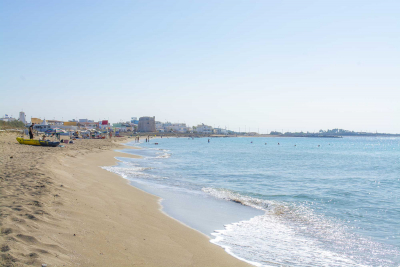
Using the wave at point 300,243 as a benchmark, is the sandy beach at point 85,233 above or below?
above

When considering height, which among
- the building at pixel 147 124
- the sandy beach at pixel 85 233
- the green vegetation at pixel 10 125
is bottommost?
the sandy beach at pixel 85 233

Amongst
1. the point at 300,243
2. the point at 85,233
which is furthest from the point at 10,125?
the point at 300,243

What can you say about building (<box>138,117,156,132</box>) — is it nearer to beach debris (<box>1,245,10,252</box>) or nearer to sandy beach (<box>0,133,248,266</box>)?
sandy beach (<box>0,133,248,266</box>)

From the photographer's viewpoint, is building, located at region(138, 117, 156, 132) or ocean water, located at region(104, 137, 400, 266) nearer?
ocean water, located at region(104, 137, 400, 266)

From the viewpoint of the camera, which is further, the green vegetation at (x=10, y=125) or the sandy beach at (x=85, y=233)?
the green vegetation at (x=10, y=125)

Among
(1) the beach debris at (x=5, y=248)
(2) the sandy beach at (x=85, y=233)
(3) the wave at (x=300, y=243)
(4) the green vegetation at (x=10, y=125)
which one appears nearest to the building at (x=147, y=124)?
(4) the green vegetation at (x=10, y=125)

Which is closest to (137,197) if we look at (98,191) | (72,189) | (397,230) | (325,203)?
(98,191)

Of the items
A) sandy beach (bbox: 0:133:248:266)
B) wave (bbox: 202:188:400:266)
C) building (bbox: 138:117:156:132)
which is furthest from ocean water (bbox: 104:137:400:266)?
building (bbox: 138:117:156:132)

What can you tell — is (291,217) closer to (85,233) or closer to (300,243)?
(300,243)

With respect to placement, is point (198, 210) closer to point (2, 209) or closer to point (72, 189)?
point (72, 189)

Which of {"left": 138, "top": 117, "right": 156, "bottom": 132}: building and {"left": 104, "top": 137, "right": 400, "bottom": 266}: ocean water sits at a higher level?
{"left": 138, "top": 117, "right": 156, "bottom": 132}: building

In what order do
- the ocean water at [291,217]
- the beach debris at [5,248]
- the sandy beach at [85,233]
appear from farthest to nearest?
the ocean water at [291,217]
the sandy beach at [85,233]
the beach debris at [5,248]

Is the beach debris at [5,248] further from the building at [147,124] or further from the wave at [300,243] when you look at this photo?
the building at [147,124]

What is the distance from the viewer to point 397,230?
8805 mm
